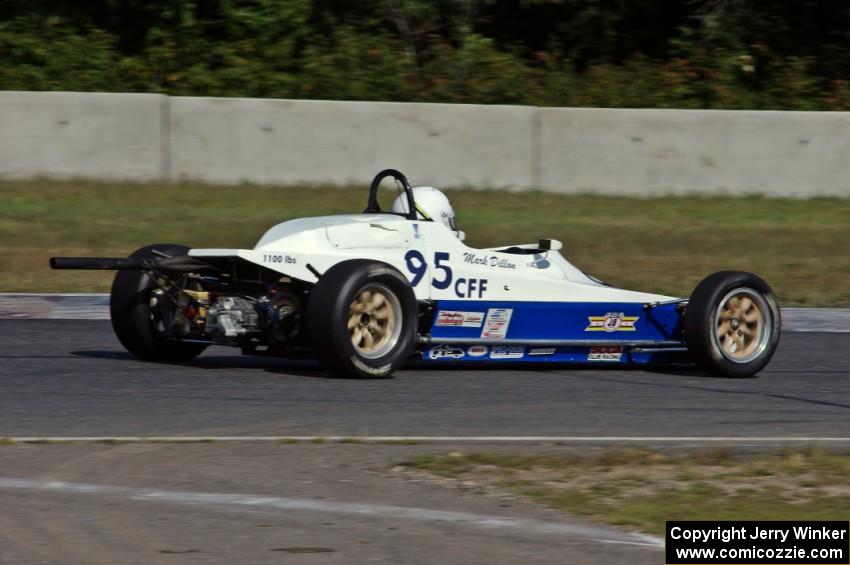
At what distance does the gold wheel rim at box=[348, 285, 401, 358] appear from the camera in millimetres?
8953

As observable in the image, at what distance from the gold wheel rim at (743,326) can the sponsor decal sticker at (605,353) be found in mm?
677

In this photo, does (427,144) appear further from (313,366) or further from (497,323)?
(497,323)

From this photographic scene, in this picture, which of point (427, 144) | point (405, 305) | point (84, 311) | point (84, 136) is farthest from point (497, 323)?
point (84, 136)

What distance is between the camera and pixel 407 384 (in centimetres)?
915

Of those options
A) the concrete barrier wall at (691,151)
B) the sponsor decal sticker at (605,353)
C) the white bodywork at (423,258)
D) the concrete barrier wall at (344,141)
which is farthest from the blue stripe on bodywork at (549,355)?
the concrete barrier wall at (691,151)

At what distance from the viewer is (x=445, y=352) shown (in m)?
9.59

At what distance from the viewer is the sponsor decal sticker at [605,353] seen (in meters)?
9.95

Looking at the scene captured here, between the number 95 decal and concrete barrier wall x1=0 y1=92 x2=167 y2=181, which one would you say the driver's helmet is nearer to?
the number 95 decal

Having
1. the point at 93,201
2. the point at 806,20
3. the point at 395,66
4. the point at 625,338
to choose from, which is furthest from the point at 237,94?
the point at 625,338

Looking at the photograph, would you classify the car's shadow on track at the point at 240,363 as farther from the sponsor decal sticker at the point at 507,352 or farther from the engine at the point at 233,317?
the sponsor decal sticker at the point at 507,352

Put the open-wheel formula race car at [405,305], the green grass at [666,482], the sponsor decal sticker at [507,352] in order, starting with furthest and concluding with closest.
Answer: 1. the sponsor decal sticker at [507,352]
2. the open-wheel formula race car at [405,305]
3. the green grass at [666,482]

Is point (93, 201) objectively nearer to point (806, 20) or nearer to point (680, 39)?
point (680, 39)

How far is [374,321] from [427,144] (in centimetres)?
1044

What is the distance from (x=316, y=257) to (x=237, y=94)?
42.0ft
